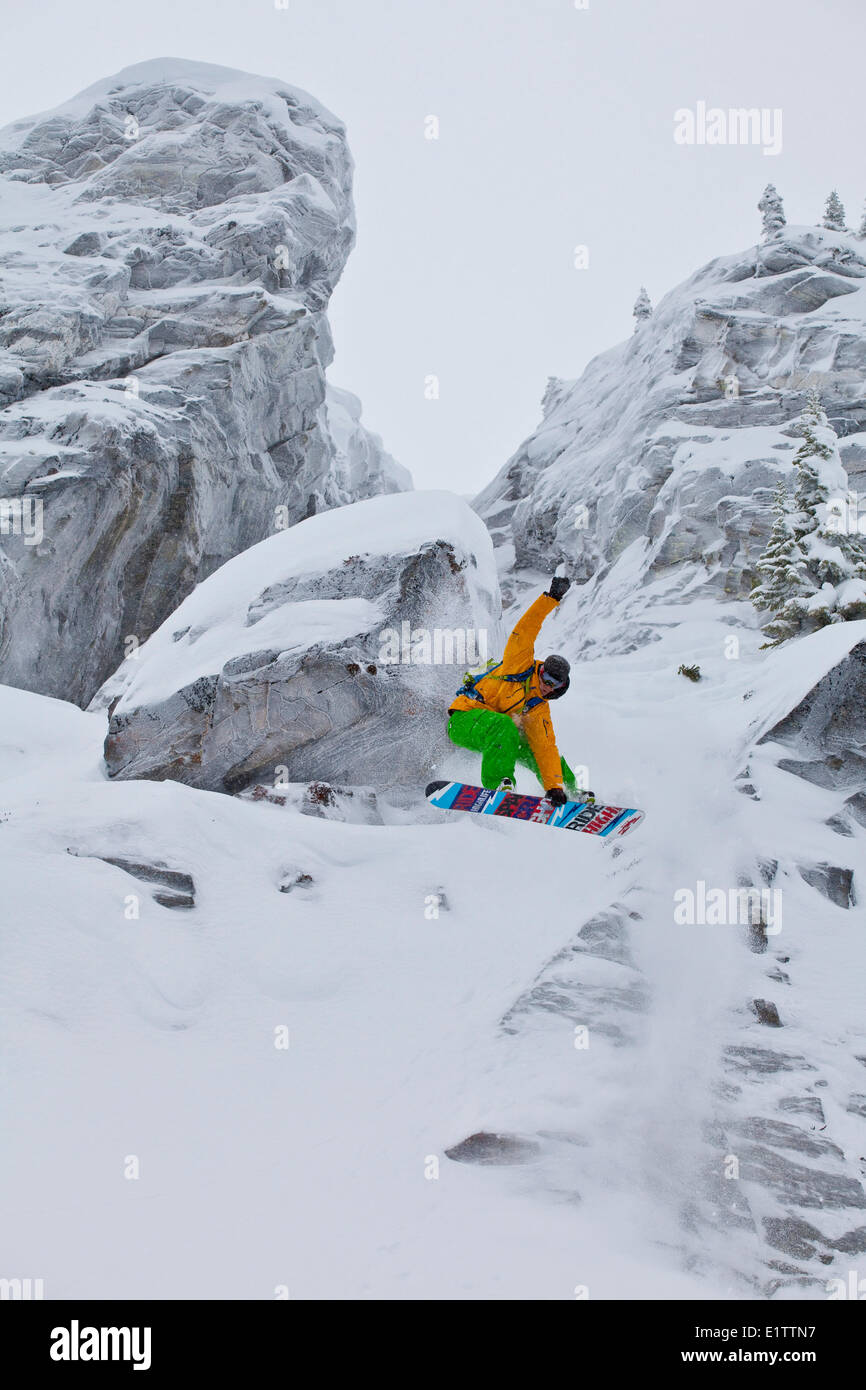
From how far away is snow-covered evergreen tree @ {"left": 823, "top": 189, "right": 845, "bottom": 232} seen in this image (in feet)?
167

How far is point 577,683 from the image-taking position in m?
20.5

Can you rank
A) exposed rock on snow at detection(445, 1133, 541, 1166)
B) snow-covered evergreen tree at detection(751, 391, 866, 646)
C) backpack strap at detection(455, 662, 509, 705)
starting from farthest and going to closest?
snow-covered evergreen tree at detection(751, 391, 866, 646)
backpack strap at detection(455, 662, 509, 705)
exposed rock on snow at detection(445, 1133, 541, 1166)

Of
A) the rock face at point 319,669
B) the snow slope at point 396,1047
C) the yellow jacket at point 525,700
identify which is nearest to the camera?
the snow slope at point 396,1047

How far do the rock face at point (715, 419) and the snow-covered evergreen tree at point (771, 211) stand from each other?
4.22ft

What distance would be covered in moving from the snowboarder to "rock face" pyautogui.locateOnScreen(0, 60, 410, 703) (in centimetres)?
2033

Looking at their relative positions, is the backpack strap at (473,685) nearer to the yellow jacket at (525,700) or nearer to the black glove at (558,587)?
the yellow jacket at (525,700)

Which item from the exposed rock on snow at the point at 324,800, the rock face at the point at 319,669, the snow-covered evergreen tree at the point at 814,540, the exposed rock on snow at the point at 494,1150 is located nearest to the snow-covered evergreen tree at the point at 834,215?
the snow-covered evergreen tree at the point at 814,540

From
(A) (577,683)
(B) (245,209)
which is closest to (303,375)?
(B) (245,209)

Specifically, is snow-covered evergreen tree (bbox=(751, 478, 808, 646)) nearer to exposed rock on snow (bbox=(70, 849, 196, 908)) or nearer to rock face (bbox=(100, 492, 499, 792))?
rock face (bbox=(100, 492, 499, 792))

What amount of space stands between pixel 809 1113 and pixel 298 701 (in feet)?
27.5

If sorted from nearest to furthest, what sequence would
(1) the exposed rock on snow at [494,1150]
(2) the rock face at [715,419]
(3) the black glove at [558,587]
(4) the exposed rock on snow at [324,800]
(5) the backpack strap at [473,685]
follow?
1. (1) the exposed rock on snow at [494,1150]
2. (3) the black glove at [558,587]
3. (5) the backpack strap at [473,685]
4. (4) the exposed rock on snow at [324,800]
5. (2) the rock face at [715,419]

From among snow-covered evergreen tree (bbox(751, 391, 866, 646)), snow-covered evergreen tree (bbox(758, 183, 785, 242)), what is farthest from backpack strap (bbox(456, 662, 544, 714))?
snow-covered evergreen tree (bbox(758, 183, 785, 242))

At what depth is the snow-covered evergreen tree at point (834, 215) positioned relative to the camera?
51.0 metres
